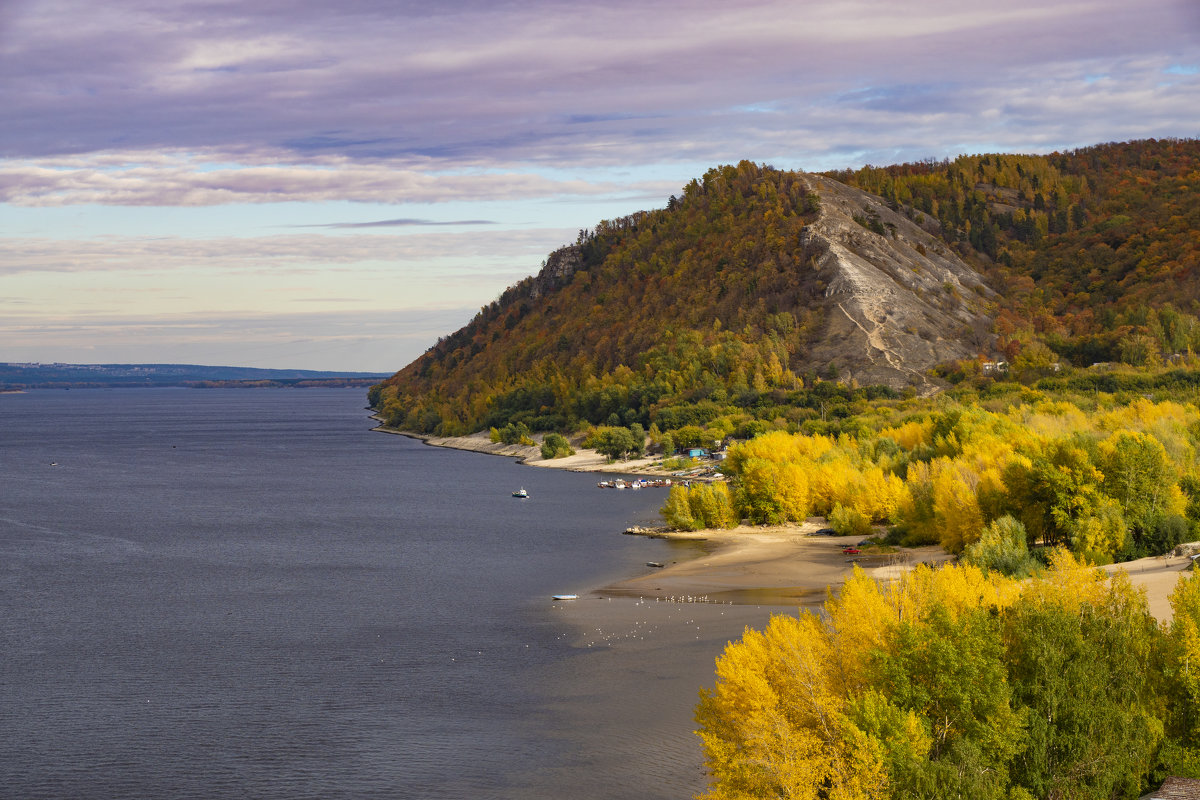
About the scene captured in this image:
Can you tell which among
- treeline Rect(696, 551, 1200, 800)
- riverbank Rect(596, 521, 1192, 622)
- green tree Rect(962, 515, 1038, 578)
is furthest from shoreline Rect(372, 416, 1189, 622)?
treeline Rect(696, 551, 1200, 800)

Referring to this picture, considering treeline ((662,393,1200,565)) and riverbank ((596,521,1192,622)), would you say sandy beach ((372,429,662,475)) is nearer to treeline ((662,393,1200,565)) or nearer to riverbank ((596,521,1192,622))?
treeline ((662,393,1200,565))

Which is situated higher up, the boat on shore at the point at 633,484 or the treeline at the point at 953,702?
the treeline at the point at 953,702

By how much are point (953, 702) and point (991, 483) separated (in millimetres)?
41389

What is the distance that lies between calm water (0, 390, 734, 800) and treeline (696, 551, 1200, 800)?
292 inches

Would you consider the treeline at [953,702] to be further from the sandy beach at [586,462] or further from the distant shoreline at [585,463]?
the sandy beach at [586,462]

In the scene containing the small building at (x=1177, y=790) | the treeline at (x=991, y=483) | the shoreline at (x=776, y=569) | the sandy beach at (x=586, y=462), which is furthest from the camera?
the sandy beach at (x=586, y=462)

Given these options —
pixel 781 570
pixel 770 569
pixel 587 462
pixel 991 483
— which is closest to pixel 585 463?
pixel 587 462

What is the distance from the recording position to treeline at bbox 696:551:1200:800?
2839 cm

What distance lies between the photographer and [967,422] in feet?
301

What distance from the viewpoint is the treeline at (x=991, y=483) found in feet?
204

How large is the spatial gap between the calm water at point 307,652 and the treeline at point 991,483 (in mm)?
12476

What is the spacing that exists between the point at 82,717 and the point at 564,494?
85.2 metres

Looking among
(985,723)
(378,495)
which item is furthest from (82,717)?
(378,495)

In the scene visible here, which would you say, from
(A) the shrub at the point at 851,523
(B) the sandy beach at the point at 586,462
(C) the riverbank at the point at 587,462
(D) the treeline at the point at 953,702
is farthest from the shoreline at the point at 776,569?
(B) the sandy beach at the point at 586,462
